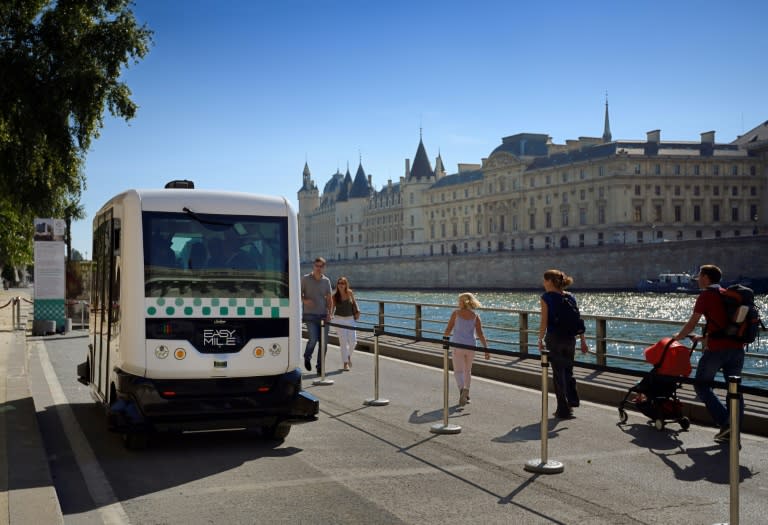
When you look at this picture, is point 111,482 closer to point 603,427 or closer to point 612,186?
point 603,427

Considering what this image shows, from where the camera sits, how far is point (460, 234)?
398 ft

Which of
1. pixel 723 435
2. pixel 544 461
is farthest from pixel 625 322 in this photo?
pixel 544 461

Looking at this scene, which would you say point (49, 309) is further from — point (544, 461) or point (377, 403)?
point (544, 461)

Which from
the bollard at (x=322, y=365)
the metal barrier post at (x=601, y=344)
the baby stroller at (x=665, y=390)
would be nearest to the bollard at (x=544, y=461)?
the baby stroller at (x=665, y=390)

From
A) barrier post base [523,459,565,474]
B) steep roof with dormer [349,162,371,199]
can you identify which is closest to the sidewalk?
barrier post base [523,459,565,474]

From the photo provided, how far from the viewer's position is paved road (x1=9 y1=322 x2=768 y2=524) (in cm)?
570

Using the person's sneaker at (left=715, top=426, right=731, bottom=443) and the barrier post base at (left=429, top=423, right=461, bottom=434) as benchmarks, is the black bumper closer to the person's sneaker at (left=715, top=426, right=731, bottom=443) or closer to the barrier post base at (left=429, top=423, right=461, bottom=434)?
the barrier post base at (left=429, top=423, right=461, bottom=434)

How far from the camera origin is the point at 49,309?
23875mm

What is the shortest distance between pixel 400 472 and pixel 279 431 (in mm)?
1688

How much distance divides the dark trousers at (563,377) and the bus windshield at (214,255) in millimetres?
3320

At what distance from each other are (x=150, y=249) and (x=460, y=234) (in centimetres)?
11455

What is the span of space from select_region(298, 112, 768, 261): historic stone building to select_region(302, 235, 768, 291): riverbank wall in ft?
26.5

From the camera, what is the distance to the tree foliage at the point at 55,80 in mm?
15594

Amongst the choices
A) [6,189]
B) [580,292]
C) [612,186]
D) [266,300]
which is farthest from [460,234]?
[266,300]
